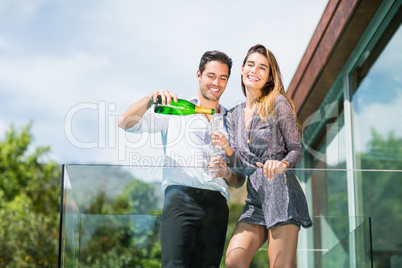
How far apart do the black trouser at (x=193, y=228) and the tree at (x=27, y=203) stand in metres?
12.6

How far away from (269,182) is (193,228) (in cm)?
43

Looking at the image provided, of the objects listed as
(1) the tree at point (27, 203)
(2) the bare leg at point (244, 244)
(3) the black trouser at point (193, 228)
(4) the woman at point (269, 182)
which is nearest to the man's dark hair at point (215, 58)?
(4) the woman at point (269, 182)

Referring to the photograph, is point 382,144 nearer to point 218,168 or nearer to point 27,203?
point 218,168

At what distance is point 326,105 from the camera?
19.7ft

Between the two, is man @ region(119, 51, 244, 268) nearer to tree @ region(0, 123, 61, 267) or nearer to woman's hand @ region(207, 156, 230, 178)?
woman's hand @ region(207, 156, 230, 178)

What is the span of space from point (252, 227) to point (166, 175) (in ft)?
1.61

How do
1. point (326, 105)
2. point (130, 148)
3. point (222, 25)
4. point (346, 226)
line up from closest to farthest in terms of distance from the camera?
1. point (346, 226)
2. point (130, 148)
3. point (326, 105)
4. point (222, 25)

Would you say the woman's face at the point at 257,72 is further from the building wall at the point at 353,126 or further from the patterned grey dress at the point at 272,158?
the building wall at the point at 353,126

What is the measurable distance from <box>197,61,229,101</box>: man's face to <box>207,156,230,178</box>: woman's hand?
398 mm

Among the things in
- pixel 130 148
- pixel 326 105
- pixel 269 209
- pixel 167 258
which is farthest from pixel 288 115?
pixel 326 105

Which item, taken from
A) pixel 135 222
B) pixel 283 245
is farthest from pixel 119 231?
pixel 283 245

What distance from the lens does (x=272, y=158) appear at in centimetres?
264

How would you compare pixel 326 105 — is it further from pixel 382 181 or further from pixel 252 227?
pixel 252 227

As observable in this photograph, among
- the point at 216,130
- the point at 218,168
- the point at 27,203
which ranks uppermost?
the point at 216,130
